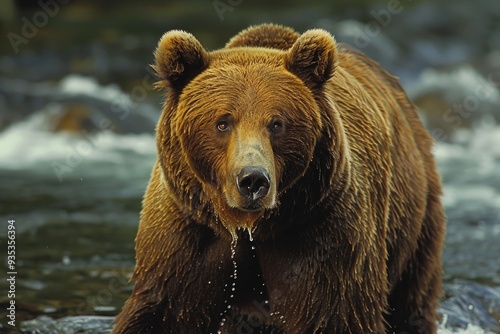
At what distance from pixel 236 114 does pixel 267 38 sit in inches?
45.0

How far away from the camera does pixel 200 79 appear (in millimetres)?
4906

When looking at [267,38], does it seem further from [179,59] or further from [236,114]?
[236,114]

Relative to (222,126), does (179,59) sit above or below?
above

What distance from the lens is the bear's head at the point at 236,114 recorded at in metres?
4.67

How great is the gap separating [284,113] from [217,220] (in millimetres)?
644

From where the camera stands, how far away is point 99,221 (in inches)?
422

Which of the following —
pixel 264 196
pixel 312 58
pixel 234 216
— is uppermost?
pixel 312 58

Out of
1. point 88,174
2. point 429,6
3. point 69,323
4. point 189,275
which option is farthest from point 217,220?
point 429,6

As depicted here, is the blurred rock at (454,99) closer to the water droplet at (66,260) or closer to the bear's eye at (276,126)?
the water droplet at (66,260)

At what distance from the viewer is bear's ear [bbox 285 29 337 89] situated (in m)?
4.88
